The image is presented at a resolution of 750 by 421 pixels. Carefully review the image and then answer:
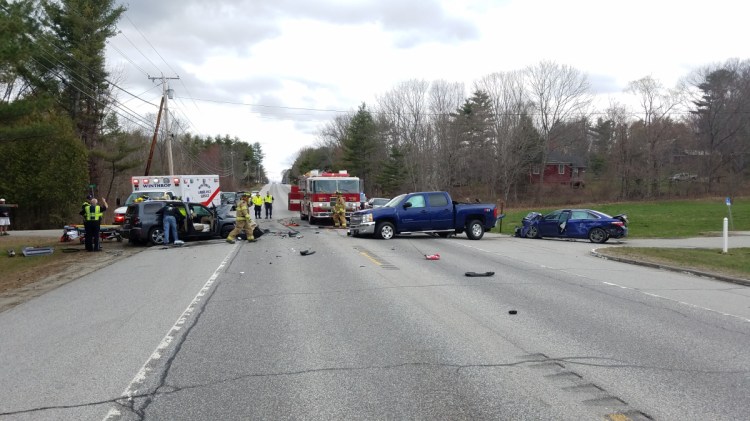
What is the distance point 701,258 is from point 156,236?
58.0ft

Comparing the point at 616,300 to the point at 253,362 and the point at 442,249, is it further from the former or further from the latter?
the point at 442,249

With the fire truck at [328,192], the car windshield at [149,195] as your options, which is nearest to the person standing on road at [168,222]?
the car windshield at [149,195]

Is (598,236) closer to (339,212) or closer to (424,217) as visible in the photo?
(424,217)

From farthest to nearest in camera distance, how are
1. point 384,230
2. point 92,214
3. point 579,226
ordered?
point 579,226, point 384,230, point 92,214

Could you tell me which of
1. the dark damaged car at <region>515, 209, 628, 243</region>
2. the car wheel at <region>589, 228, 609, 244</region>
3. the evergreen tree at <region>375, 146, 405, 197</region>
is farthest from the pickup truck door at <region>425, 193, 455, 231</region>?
the evergreen tree at <region>375, 146, 405, 197</region>

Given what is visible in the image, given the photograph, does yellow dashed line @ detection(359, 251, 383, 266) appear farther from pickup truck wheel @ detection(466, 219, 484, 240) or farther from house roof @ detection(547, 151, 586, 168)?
house roof @ detection(547, 151, 586, 168)

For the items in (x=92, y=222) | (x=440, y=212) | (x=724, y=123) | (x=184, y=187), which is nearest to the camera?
(x=92, y=222)

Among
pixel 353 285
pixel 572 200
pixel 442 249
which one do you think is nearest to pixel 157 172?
pixel 572 200

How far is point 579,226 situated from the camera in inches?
926

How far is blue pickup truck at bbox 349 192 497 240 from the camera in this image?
22.4m

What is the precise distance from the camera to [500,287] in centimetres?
1075

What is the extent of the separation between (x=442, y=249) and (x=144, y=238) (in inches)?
422

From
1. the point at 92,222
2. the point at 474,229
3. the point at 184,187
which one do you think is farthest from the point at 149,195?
the point at 474,229

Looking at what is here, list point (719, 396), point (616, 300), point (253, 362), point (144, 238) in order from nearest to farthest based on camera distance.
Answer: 1. point (719, 396)
2. point (253, 362)
3. point (616, 300)
4. point (144, 238)
